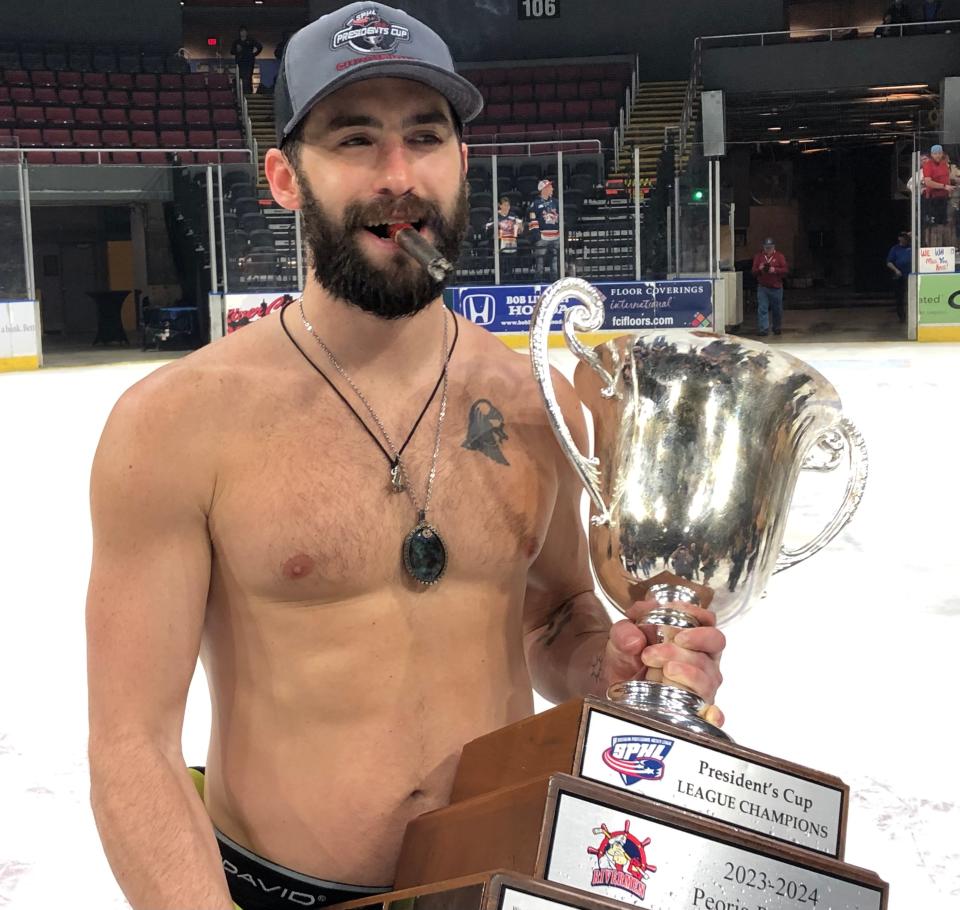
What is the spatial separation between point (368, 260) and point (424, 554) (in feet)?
1.08

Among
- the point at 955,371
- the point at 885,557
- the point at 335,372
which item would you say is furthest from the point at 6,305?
the point at 335,372

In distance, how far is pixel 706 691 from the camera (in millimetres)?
1318

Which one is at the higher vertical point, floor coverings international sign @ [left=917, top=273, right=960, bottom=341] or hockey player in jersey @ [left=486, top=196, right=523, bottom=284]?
hockey player in jersey @ [left=486, top=196, right=523, bottom=284]

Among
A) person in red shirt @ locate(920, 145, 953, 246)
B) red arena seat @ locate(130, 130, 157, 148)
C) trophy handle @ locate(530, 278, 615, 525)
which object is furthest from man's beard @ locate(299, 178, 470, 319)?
red arena seat @ locate(130, 130, 157, 148)

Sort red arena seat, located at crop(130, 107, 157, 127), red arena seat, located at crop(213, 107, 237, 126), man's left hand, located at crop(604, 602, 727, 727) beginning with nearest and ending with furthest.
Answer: man's left hand, located at crop(604, 602, 727, 727)
red arena seat, located at crop(130, 107, 157, 127)
red arena seat, located at crop(213, 107, 237, 126)

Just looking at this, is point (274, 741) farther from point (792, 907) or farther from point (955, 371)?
point (955, 371)

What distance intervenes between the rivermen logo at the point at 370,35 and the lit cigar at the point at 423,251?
184 millimetres

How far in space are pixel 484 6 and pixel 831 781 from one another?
22479 millimetres

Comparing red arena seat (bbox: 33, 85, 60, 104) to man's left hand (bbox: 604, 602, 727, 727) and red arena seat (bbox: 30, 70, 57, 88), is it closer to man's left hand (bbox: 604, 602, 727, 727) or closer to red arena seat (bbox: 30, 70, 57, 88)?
red arena seat (bbox: 30, 70, 57, 88)

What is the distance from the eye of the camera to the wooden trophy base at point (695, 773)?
3.77 feet

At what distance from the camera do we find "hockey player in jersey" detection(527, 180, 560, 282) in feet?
47.0

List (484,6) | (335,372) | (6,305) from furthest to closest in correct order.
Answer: (484,6)
(6,305)
(335,372)

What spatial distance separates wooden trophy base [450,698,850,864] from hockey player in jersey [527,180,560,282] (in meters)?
13.3

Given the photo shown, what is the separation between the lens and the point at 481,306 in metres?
14.5
